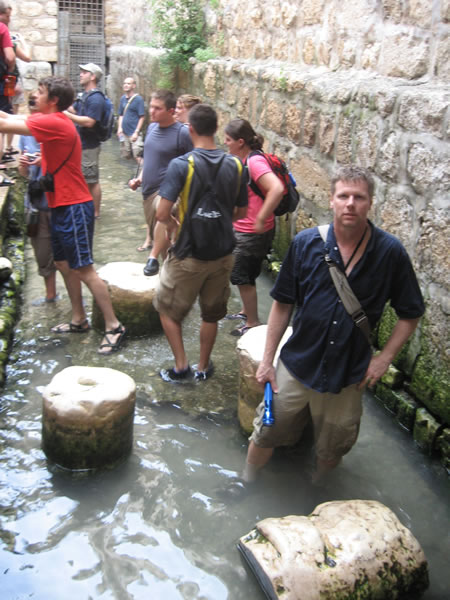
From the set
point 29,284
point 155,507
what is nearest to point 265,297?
point 29,284

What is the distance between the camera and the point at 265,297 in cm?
614

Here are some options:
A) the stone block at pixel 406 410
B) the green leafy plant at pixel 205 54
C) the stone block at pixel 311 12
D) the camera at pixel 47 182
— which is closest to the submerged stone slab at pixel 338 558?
the stone block at pixel 406 410

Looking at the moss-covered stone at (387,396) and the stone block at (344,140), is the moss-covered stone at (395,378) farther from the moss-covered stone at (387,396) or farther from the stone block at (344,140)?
the stone block at (344,140)

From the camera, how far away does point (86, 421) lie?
338 cm

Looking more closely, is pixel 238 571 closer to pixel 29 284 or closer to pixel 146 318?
pixel 146 318

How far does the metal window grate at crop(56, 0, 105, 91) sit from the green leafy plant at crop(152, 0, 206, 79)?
23.1ft

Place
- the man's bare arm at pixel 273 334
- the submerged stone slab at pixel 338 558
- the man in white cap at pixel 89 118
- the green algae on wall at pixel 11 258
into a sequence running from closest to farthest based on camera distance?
the submerged stone slab at pixel 338 558
the man's bare arm at pixel 273 334
the green algae on wall at pixel 11 258
the man in white cap at pixel 89 118

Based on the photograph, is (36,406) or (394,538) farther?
(36,406)

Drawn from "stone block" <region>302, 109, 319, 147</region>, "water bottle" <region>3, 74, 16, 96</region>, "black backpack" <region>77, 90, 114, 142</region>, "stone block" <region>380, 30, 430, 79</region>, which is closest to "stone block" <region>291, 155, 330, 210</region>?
"stone block" <region>302, 109, 319, 147</region>

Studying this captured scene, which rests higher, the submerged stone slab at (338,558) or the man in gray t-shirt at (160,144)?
the man in gray t-shirt at (160,144)

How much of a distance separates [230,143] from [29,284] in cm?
267

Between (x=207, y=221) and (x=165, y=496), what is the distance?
1695 millimetres

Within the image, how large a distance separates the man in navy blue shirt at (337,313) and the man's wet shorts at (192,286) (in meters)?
1.23

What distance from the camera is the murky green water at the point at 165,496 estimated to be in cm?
283
